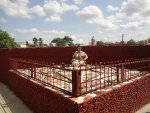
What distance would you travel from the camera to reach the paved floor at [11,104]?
26.1 ft

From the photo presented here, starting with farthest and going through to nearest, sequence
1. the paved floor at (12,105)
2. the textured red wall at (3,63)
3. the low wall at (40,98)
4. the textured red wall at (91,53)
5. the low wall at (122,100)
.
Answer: the textured red wall at (91,53) < the textured red wall at (3,63) < the paved floor at (12,105) < the low wall at (122,100) < the low wall at (40,98)

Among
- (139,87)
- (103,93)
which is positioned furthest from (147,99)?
(103,93)

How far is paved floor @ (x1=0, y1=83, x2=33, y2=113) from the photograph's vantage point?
26.1 ft

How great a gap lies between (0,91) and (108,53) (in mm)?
7129

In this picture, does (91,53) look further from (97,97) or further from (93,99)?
(93,99)

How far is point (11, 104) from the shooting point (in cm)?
869

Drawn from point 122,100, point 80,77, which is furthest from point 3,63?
point 80,77

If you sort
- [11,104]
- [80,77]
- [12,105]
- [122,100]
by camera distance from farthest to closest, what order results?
[11,104]
[12,105]
[122,100]
[80,77]

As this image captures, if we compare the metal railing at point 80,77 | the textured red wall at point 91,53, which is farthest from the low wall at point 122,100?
the textured red wall at point 91,53

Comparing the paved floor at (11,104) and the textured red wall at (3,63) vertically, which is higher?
the textured red wall at (3,63)

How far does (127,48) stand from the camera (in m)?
13.4

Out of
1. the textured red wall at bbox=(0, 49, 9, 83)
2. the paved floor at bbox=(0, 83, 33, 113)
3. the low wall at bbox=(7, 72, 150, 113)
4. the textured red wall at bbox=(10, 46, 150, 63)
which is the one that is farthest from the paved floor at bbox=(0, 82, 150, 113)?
the textured red wall at bbox=(10, 46, 150, 63)

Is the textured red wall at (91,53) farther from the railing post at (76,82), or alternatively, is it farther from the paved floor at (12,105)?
the railing post at (76,82)

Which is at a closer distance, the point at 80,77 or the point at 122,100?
the point at 80,77
